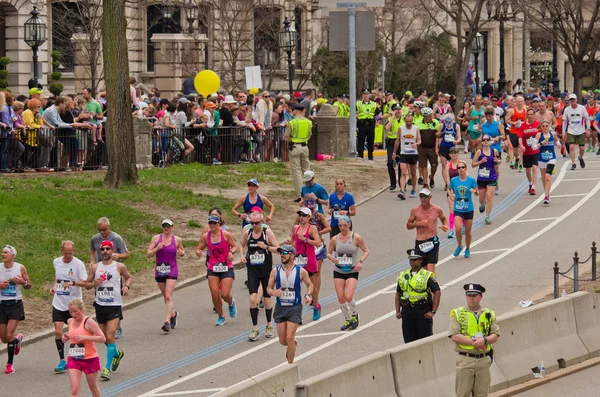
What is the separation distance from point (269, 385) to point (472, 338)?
8.17 ft

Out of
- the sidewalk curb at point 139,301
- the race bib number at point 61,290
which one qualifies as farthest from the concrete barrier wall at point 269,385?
the sidewalk curb at point 139,301

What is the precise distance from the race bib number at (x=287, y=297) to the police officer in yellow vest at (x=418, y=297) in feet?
4.91

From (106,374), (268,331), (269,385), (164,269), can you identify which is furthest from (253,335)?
(269,385)

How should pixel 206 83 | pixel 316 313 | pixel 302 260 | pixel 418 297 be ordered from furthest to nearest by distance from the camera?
pixel 206 83, pixel 316 313, pixel 302 260, pixel 418 297

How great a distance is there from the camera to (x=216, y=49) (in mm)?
51094

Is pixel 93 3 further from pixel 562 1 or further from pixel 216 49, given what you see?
pixel 562 1

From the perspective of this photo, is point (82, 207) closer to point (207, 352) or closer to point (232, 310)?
point (232, 310)

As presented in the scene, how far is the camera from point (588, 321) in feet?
61.9

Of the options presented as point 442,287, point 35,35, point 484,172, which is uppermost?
point 35,35

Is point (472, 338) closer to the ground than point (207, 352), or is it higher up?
higher up

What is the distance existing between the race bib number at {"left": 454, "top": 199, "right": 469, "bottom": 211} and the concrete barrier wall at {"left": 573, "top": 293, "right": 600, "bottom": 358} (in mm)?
5028

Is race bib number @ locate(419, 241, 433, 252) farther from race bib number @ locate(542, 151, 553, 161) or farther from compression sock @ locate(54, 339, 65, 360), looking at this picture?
race bib number @ locate(542, 151, 553, 161)

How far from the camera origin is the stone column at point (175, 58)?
50.0m

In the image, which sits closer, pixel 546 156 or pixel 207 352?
pixel 207 352
